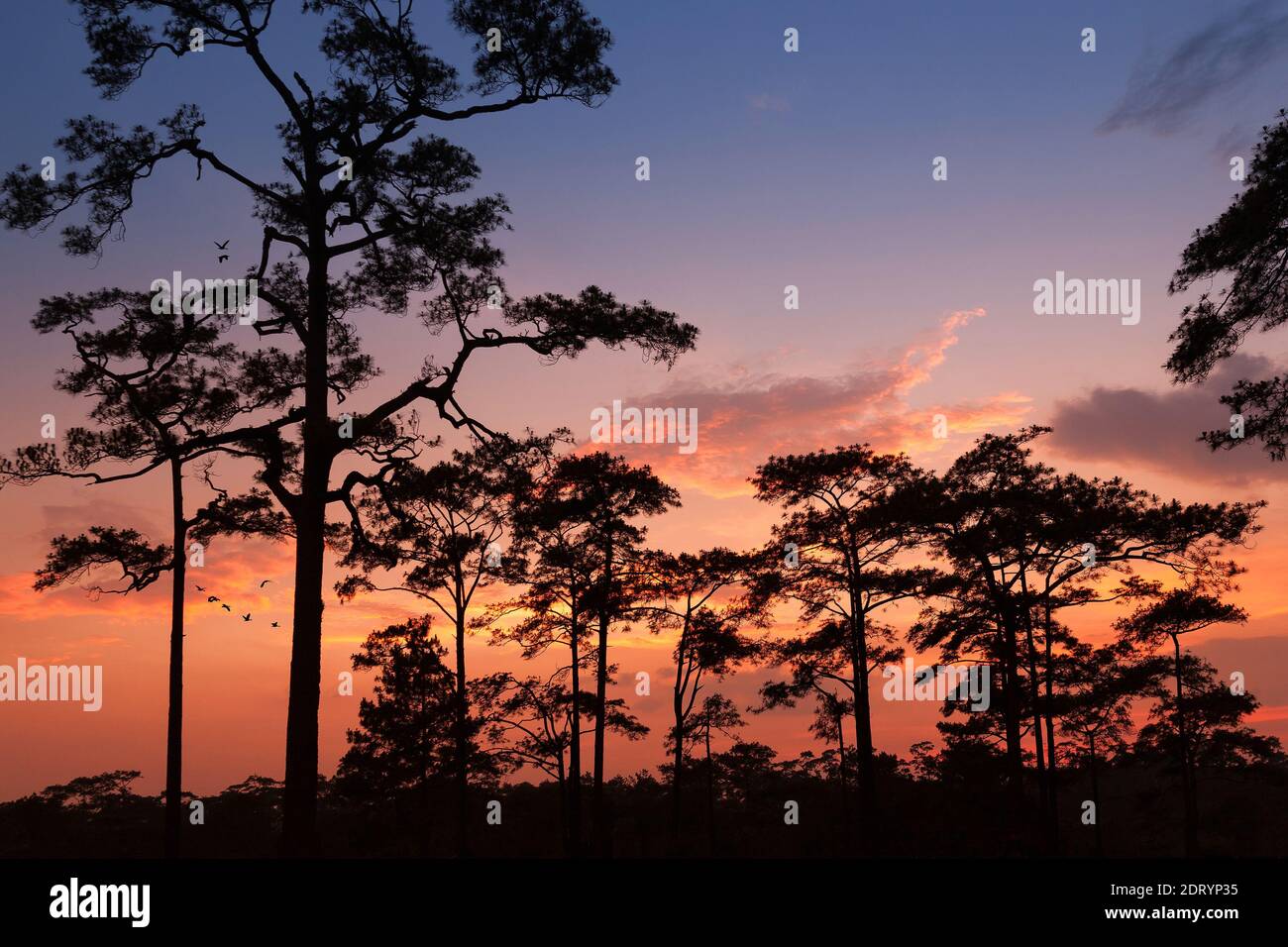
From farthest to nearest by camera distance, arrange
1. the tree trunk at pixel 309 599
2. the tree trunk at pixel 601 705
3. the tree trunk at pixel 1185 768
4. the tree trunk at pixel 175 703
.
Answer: the tree trunk at pixel 1185 768
the tree trunk at pixel 601 705
the tree trunk at pixel 175 703
the tree trunk at pixel 309 599

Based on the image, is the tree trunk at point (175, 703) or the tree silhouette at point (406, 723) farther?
the tree silhouette at point (406, 723)

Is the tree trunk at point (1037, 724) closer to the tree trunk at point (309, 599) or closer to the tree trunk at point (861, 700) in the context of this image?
the tree trunk at point (861, 700)

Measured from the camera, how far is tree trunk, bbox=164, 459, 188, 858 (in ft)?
72.0

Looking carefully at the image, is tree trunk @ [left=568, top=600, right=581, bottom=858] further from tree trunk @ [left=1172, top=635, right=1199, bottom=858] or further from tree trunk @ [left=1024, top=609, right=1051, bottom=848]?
tree trunk @ [left=1172, top=635, right=1199, bottom=858]

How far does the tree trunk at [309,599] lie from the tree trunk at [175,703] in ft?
19.0

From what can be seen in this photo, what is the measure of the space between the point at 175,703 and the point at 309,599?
767 cm

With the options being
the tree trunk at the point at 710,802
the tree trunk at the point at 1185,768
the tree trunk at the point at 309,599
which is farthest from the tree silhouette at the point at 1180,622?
the tree trunk at the point at 309,599

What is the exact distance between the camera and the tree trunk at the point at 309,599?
17016 mm

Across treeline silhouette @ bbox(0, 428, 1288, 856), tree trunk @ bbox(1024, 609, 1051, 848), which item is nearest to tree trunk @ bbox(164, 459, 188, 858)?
treeline silhouette @ bbox(0, 428, 1288, 856)

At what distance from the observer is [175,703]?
22625 millimetres
